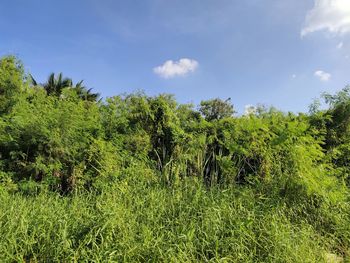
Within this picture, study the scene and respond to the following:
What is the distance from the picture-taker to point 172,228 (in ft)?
13.3

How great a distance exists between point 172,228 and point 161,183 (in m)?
1.38

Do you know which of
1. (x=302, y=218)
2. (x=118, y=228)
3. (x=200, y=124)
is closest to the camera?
(x=118, y=228)

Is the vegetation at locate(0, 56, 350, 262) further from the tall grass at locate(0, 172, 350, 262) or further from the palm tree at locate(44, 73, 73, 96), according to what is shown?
the palm tree at locate(44, 73, 73, 96)

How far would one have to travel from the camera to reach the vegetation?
12.5ft

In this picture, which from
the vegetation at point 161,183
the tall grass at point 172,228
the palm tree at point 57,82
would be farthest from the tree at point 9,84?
the palm tree at point 57,82

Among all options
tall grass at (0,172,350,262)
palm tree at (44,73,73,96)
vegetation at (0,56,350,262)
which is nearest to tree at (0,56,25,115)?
vegetation at (0,56,350,262)

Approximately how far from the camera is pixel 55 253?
3643 millimetres

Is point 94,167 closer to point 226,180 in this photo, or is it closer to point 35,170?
point 35,170

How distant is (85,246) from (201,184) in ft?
6.55

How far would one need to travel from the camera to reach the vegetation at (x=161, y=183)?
3803 millimetres

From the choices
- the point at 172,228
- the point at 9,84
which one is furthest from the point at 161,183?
the point at 9,84

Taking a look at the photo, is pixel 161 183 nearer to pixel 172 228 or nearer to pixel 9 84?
pixel 172 228

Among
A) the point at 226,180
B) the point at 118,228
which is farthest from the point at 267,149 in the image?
the point at 118,228

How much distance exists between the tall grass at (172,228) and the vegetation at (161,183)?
0.05 feet
